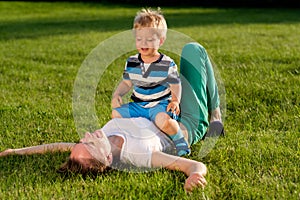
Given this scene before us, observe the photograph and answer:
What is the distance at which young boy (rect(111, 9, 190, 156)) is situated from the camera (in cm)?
288

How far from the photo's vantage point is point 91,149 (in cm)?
254

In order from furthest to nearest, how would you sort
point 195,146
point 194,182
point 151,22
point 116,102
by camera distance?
point 195,146, point 116,102, point 151,22, point 194,182

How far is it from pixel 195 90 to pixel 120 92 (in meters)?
0.52

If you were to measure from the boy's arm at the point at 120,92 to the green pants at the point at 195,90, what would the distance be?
404 mm

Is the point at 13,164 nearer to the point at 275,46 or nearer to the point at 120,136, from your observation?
the point at 120,136

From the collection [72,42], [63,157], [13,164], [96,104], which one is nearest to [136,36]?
[63,157]

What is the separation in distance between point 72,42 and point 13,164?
6.59 meters

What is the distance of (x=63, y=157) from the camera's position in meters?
3.04

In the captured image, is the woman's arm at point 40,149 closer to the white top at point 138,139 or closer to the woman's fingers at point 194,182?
the white top at point 138,139

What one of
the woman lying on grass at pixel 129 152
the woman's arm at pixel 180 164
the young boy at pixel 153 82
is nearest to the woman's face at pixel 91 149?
the woman lying on grass at pixel 129 152

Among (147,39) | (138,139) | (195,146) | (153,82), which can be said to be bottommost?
(195,146)

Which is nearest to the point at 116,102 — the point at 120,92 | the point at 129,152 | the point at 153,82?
the point at 120,92

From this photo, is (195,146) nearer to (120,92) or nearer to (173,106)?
(173,106)

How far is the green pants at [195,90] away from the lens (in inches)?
128
